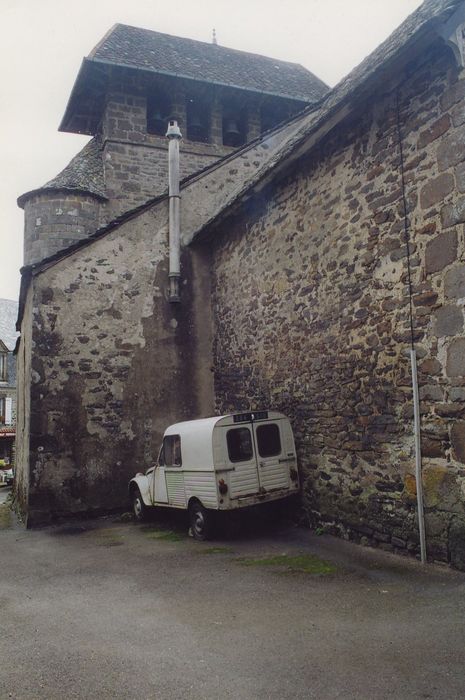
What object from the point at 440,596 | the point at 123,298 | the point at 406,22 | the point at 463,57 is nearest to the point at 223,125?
the point at 123,298

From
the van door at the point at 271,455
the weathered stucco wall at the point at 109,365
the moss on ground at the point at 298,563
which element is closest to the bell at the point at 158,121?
the weathered stucco wall at the point at 109,365

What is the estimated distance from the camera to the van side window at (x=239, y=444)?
7590 millimetres

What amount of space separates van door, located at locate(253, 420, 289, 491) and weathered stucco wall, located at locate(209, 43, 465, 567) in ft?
1.34

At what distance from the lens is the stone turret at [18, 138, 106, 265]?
14.3 m

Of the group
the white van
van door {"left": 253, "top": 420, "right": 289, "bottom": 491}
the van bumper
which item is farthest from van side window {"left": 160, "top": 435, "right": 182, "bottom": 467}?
van door {"left": 253, "top": 420, "right": 289, "bottom": 491}

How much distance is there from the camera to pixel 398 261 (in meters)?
6.46

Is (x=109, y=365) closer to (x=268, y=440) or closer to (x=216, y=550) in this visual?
(x=268, y=440)

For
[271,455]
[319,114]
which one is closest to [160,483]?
[271,455]

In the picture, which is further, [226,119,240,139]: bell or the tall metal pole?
[226,119,240,139]: bell

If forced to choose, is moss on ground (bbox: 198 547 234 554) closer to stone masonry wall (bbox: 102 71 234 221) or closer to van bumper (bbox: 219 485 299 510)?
van bumper (bbox: 219 485 299 510)

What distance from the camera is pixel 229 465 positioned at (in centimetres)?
Answer: 746

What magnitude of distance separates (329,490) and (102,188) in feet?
36.0

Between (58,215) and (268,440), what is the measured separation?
9513mm

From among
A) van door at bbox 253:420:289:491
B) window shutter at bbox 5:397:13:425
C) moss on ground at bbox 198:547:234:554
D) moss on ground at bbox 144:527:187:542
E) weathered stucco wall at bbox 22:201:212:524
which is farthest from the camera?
window shutter at bbox 5:397:13:425
